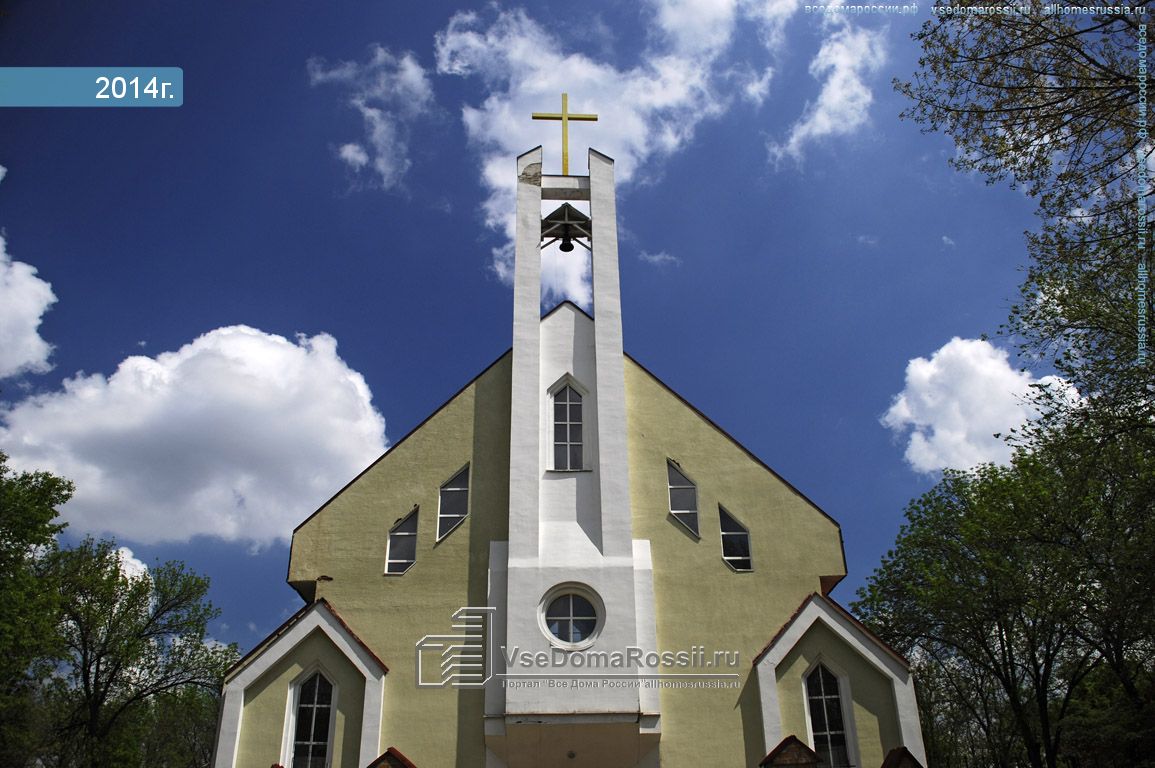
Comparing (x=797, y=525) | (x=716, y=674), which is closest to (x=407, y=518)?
(x=716, y=674)

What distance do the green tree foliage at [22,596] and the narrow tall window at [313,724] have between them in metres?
16.6

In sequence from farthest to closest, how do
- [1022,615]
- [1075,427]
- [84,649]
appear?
1. [84,649]
2. [1022,615]
3. [1075,427]

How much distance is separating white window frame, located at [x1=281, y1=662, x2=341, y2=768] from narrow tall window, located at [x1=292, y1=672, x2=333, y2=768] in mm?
35

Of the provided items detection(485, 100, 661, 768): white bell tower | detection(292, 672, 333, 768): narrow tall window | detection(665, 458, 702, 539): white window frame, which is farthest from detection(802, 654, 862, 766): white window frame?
detection(292, 672, 333, 768): narrow tall window

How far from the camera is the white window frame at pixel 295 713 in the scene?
14.4 m

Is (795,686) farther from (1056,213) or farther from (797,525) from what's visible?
(1056,213)

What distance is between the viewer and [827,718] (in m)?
14.7

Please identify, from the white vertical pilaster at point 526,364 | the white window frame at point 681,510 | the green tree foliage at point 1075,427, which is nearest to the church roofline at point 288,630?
the white vertical pilaster at point 526,364

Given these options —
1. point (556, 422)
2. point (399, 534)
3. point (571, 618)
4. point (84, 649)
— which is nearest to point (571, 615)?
point (571, 618)

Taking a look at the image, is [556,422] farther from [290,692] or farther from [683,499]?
[290,692]

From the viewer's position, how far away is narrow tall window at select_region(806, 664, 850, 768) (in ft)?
47.3

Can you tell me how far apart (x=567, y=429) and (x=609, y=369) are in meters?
1.53

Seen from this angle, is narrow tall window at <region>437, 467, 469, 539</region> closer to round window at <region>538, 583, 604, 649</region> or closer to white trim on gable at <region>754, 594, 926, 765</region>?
round window at <region>538, 583, 604, 649</region>

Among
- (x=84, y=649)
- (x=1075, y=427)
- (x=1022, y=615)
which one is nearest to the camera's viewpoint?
(x=1075, y=427)
